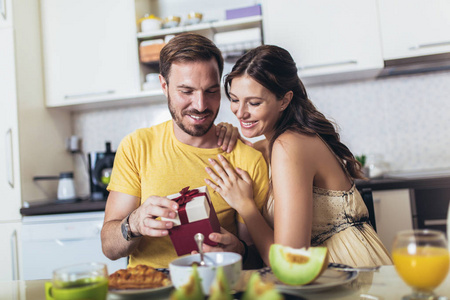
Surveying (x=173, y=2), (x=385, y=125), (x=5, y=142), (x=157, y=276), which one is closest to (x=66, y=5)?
(x=173, y=2)

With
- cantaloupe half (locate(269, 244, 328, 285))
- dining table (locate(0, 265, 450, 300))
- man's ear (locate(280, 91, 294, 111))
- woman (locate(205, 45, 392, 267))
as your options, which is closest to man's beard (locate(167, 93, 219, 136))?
woman (locate(205, 45, 392, 267))

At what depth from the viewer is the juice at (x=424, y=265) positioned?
65 centimetres

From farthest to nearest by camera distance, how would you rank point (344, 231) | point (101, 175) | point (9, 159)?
point (101, 175)
point (9, 159)
point (344, 231)

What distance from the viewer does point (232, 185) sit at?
53.7 inches

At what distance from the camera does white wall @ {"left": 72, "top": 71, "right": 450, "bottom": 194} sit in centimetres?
268

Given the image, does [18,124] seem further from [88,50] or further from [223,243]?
[223,243]

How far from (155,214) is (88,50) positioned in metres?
2.01

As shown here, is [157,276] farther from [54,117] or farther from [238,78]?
[54,117]

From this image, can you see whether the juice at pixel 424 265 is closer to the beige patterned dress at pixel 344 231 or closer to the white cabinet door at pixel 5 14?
the beige patterned dress at pixel 344 231

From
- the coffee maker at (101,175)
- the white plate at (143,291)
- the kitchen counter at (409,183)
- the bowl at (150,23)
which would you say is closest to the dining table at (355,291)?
the white plate at (143,291)

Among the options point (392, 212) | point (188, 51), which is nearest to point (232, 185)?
point (188, 51)

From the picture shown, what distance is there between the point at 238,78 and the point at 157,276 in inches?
31.4

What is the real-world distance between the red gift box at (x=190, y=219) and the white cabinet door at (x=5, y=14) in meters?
2.11

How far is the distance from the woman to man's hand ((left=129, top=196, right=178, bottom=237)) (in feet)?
1.07
